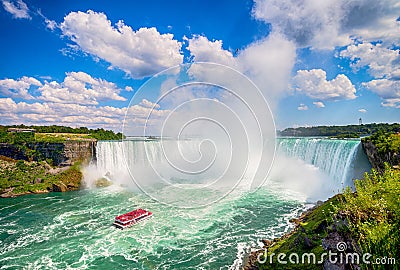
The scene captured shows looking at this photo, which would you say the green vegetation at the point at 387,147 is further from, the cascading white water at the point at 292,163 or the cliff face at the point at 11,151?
the cliff face at the point at 11,151

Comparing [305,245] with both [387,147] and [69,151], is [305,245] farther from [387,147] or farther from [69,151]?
[69,151]

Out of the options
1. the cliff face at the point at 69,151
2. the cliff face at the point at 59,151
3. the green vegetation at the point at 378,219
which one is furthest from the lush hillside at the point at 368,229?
the cliff face at the point at 59,151

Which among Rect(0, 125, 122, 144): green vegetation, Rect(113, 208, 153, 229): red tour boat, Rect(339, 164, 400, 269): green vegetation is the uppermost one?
Rect(0, 125, 122, 144): green vegetation

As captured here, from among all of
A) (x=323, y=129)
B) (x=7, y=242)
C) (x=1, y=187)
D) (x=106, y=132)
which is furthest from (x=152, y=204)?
(x=323, y=129)

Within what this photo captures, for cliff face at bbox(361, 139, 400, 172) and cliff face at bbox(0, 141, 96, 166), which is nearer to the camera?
cliff face at bbox(361, 139, 400, 172)

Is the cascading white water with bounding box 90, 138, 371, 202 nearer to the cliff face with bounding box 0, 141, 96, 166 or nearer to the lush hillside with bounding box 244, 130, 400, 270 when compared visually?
the cliff face with bounding box 0, 141, 96, 166

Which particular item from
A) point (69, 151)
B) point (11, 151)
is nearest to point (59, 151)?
point (69, 151)

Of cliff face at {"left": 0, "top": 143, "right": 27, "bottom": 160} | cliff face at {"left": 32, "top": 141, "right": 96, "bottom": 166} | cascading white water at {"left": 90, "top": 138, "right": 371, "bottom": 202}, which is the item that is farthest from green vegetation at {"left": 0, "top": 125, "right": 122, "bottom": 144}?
cascading white water at {"left": 90, "top": 138, "right": 371, "bottom": 202}
